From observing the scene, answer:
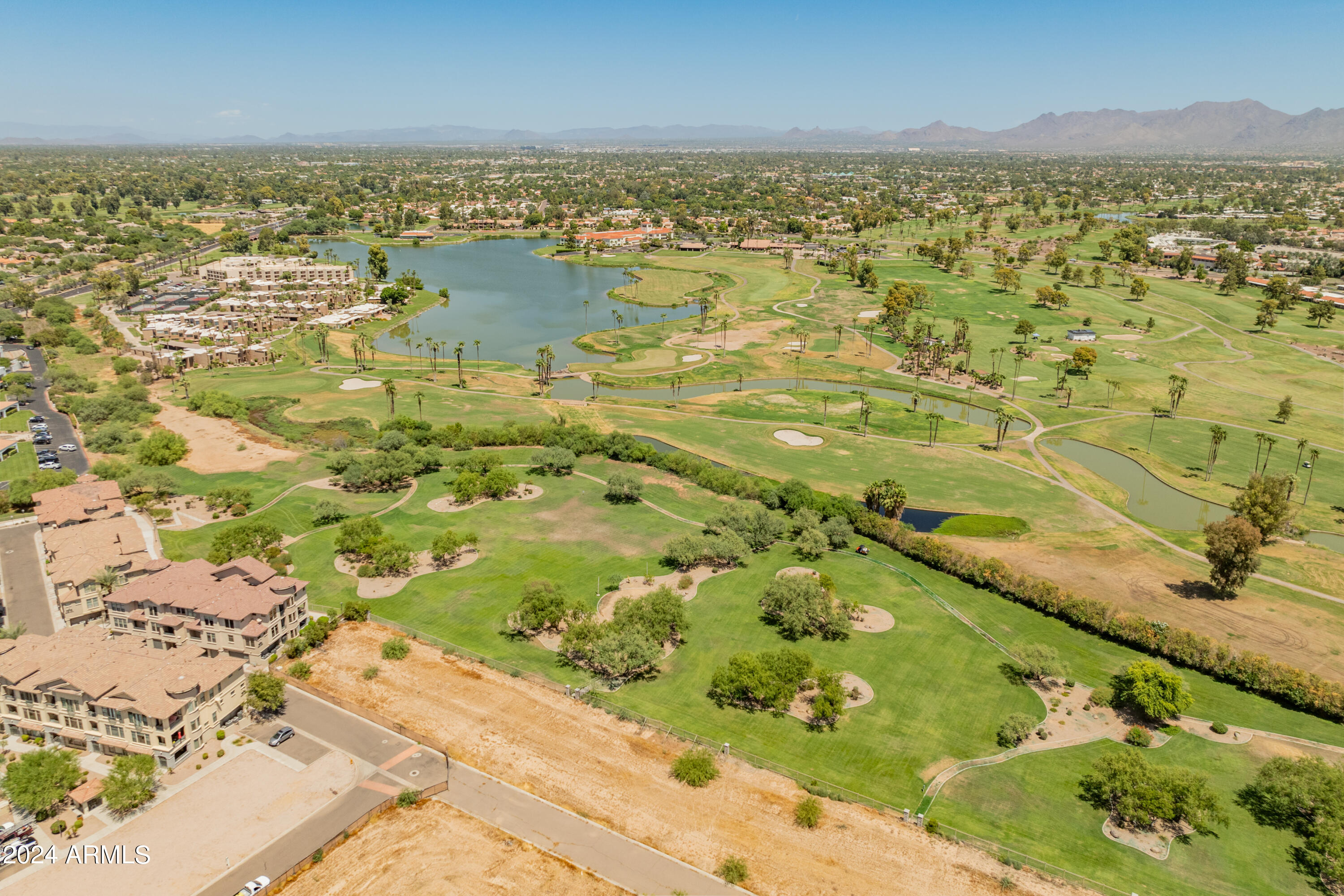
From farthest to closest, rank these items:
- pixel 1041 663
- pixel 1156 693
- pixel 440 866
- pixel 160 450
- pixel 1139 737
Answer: pixel 160 450
pixel 1041 663
pixel 1156 693
pixel 1139 737
pixel 440 866

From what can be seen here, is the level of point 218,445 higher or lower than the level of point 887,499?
lower

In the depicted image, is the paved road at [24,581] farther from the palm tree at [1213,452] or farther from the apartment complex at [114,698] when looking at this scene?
the palm tree at [1213,452]

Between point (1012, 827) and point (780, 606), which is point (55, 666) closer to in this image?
point (780, 606)

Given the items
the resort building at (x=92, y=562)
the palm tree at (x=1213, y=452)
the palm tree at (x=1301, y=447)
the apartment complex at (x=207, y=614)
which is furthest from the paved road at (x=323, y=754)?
the palm tree at (x=1301, y=447)

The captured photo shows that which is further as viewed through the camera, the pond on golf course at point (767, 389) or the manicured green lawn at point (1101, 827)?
the pond on golf course at point (767, 389)

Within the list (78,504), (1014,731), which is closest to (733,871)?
(1014,731)

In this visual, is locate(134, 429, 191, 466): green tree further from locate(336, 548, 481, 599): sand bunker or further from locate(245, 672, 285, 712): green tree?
locate(245, 672, 285, 712): green tree

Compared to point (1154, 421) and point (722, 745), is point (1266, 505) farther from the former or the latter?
point (722, 745)
